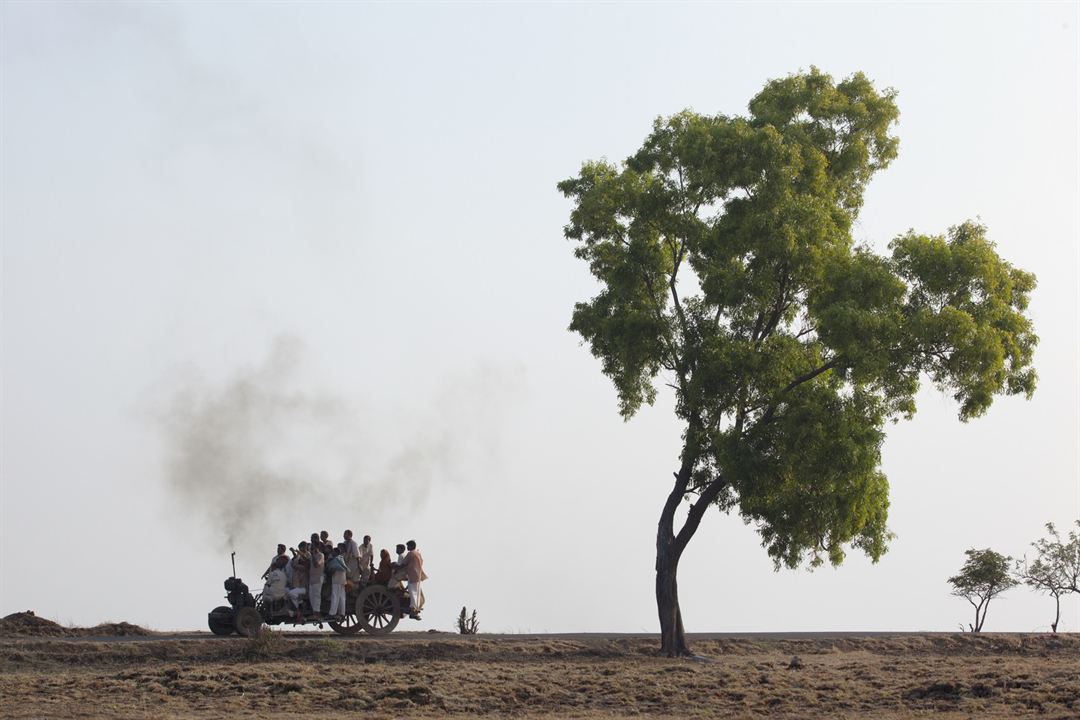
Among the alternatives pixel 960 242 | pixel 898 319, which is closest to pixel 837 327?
pixel 898 319

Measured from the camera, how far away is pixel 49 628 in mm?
30297

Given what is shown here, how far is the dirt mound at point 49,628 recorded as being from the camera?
1164 inches

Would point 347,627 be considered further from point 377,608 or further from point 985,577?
point 985,577

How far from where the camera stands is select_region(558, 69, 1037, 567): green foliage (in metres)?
28.0

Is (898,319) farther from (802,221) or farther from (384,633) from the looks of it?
(384,633)

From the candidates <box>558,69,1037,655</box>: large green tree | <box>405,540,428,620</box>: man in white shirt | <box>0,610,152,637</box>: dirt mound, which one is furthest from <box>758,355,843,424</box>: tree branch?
<box>0,610,152,637</box>: dirt mound

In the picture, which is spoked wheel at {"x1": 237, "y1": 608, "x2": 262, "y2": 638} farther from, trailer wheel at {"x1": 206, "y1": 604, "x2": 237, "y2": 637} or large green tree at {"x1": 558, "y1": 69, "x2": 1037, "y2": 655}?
large green tree at {"x1": 558, "y1": 69, "x2": 1037, "y2": 655}

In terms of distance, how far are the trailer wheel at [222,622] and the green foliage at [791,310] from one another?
9.21 meters

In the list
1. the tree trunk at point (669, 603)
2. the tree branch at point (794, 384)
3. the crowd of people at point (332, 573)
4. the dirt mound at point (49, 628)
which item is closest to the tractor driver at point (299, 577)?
the crowd of people at point (332, 573)

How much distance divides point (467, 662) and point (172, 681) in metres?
5.38

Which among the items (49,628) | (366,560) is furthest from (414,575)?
(49,628)

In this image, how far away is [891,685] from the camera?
24.8 meters

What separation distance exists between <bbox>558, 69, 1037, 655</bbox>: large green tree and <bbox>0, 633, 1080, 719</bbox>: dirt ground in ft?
9.95

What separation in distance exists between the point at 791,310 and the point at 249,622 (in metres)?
12.5
